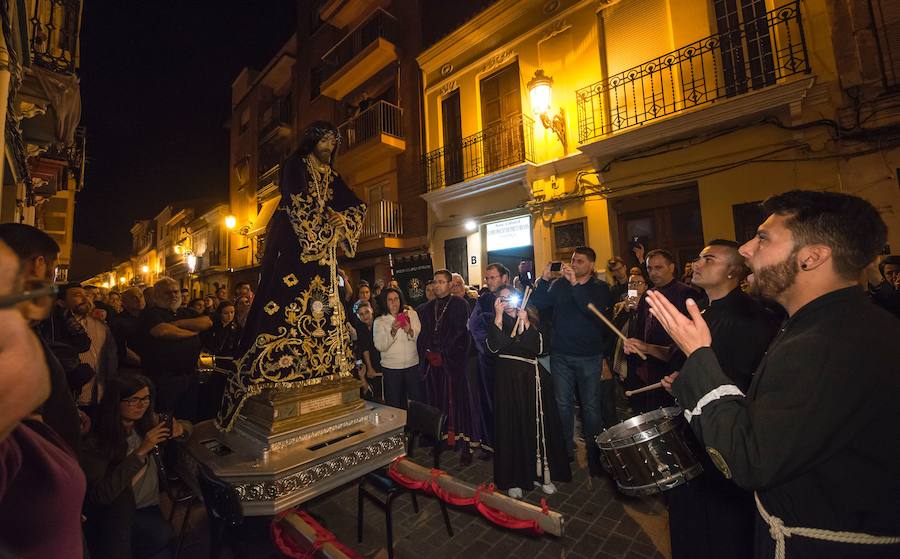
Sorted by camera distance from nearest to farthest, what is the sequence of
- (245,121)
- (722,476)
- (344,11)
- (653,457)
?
(653,457) < (722,476) < (344,11) < (245,121)

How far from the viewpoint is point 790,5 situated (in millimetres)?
6152

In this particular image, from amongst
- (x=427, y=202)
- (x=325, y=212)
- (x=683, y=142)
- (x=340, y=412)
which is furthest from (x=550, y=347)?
(x=427, y=202)

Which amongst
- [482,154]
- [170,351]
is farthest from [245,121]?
[170,351]

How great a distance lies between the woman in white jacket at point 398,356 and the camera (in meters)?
5.33

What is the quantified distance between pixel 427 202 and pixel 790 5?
8889mm

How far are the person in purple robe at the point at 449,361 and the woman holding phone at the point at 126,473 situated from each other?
3109 mm

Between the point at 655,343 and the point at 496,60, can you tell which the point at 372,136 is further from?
the point at 655,343

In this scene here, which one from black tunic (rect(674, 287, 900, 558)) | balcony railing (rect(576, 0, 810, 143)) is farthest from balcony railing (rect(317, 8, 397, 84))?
black tunic (rect(674, 287, 900, 558))

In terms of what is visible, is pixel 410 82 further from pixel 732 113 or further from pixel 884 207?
pixel 884 207

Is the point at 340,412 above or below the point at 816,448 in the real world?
below

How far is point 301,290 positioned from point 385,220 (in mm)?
9952

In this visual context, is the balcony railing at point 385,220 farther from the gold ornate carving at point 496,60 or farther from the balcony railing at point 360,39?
the balcony railing at point 360,39

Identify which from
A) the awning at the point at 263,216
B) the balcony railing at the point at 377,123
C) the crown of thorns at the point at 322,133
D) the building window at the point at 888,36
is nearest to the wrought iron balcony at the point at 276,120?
the awning at the point at 263,216

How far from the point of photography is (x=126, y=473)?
235 centimetres
